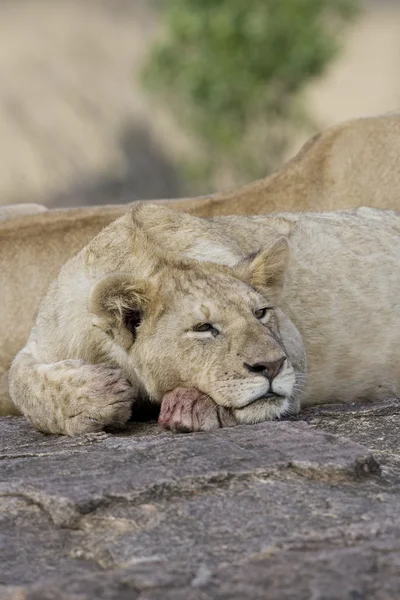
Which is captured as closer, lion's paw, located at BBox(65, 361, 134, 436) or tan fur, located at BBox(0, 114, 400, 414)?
lion's paw, located at BBox(65, 361, 134, 436)

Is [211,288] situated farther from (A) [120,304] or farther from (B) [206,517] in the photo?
(B) [206,517]

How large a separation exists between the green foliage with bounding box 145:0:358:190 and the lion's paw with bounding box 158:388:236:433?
13.8m

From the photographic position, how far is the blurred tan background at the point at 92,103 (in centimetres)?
2005

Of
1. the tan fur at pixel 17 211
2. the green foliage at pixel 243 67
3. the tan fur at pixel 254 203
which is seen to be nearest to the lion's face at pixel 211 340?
the tan fur at pixel 254 203

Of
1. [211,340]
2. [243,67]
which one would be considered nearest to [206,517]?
[211,340]

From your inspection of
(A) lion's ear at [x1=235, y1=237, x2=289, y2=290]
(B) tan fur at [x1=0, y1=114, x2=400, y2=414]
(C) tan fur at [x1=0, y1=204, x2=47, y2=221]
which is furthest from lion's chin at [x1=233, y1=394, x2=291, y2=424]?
(C) tan fur at [x1=0, y1=204, x2=47, y2=221]

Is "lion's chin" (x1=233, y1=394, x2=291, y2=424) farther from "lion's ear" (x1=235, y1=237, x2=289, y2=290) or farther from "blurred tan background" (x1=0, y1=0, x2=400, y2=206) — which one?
"blurred tan background" (x1=0, y1=0, x2=400, y2=206)

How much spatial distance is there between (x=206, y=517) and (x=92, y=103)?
18.9 metres

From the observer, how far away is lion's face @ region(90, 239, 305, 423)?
3.54 metres

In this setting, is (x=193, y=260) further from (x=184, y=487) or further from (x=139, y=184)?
(x=139, y=184)

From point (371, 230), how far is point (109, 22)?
63.1 ft

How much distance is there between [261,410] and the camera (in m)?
3.60

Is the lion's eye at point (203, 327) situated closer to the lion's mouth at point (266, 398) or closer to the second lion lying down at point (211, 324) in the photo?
the second lion lying down at point (211, 324)

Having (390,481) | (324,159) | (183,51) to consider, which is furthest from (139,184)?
(390,481)
